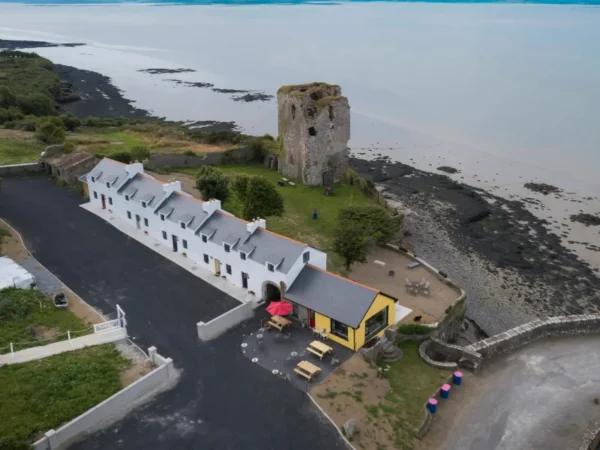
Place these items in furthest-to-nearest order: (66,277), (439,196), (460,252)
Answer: (439,196) → (460,252) → (66,277)

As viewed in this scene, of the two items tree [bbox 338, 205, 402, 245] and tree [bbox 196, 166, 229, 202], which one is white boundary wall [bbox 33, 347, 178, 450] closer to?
tree [bbox 338, 205, 402, 245]

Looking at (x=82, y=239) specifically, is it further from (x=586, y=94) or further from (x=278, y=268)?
(x=586, y=94)

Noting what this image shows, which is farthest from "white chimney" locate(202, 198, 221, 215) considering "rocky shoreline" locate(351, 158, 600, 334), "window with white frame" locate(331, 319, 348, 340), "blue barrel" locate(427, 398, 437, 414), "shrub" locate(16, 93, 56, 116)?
"shrub" locate(16, 93, 56, 116)

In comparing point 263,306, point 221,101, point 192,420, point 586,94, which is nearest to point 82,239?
point 263,306

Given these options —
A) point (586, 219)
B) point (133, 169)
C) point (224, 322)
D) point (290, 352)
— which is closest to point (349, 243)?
point (290, 352)

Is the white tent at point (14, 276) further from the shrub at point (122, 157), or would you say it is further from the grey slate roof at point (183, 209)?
the shrub at point (122, 157)

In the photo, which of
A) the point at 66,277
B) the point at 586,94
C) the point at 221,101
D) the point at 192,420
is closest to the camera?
the point at 192,420

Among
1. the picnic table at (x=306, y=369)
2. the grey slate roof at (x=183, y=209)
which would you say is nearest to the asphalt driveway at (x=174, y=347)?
the picnic table at (x=306, y=369)
